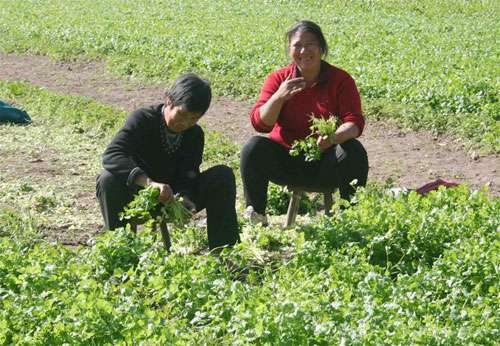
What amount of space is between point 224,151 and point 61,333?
502 centimetres

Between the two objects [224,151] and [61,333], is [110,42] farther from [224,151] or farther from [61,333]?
[61,333]

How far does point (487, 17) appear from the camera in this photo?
20188mm

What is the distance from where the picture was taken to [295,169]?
6863 millimetres

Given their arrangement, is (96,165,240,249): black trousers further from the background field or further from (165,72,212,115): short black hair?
(165,72,212,115): short black hair

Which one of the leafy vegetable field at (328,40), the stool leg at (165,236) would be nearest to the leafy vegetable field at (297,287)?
the stool leg at (165,236)

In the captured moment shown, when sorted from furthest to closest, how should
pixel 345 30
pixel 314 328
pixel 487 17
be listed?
1. pixel 487 17
2. pixel 345 30
3. pixel 314 328

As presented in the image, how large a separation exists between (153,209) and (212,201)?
38 cm

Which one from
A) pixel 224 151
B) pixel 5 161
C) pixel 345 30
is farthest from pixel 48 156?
pixel 345 30

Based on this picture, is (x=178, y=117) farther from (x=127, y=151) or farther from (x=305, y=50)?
(x=305, y=50)

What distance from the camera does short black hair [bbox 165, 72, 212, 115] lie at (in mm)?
5730

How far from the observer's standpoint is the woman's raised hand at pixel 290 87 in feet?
21.6

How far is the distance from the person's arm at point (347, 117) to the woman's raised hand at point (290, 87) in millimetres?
358

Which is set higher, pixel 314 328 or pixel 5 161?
pixel 314 328

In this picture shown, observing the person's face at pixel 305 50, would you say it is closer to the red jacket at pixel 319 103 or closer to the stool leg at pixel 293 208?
the red jacket at pixel 319 103
